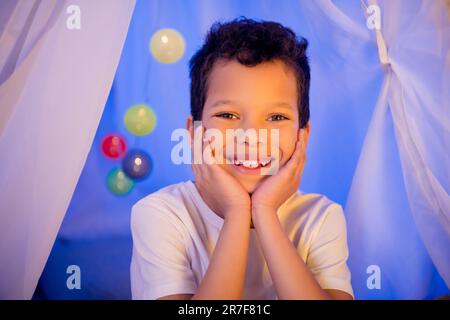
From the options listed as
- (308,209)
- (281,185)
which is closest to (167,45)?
(281,185)

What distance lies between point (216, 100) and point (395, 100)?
628 millimetres

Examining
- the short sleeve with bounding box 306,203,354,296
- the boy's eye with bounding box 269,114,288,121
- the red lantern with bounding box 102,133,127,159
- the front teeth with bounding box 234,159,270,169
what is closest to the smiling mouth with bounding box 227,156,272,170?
the front teeth with bounding box 234,159,270,169

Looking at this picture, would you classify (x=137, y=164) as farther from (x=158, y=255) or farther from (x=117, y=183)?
(x=158, y=255)

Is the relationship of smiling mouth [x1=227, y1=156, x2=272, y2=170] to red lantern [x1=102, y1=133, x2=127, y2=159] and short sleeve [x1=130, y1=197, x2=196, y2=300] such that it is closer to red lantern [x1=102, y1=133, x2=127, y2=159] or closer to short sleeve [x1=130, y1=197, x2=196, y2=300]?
short sleeve [x1=130, y1=197, x2=196, y2=300]

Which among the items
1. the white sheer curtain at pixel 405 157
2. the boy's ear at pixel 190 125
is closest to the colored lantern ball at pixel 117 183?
the boy's ear at pixel 190 125

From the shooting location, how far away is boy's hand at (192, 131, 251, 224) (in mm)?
1253

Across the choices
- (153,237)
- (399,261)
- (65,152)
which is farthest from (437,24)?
(65,152)

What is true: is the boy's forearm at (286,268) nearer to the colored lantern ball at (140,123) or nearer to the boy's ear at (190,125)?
the boy's ear at (190,125)

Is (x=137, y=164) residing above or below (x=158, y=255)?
above

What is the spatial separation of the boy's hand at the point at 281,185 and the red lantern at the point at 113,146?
48cm

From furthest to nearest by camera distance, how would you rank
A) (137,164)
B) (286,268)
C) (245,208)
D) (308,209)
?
(137,164)
(308,209)
(245,208)
(286,268)

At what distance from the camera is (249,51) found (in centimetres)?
130

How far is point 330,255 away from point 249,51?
637 mm

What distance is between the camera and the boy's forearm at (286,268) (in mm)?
1139
